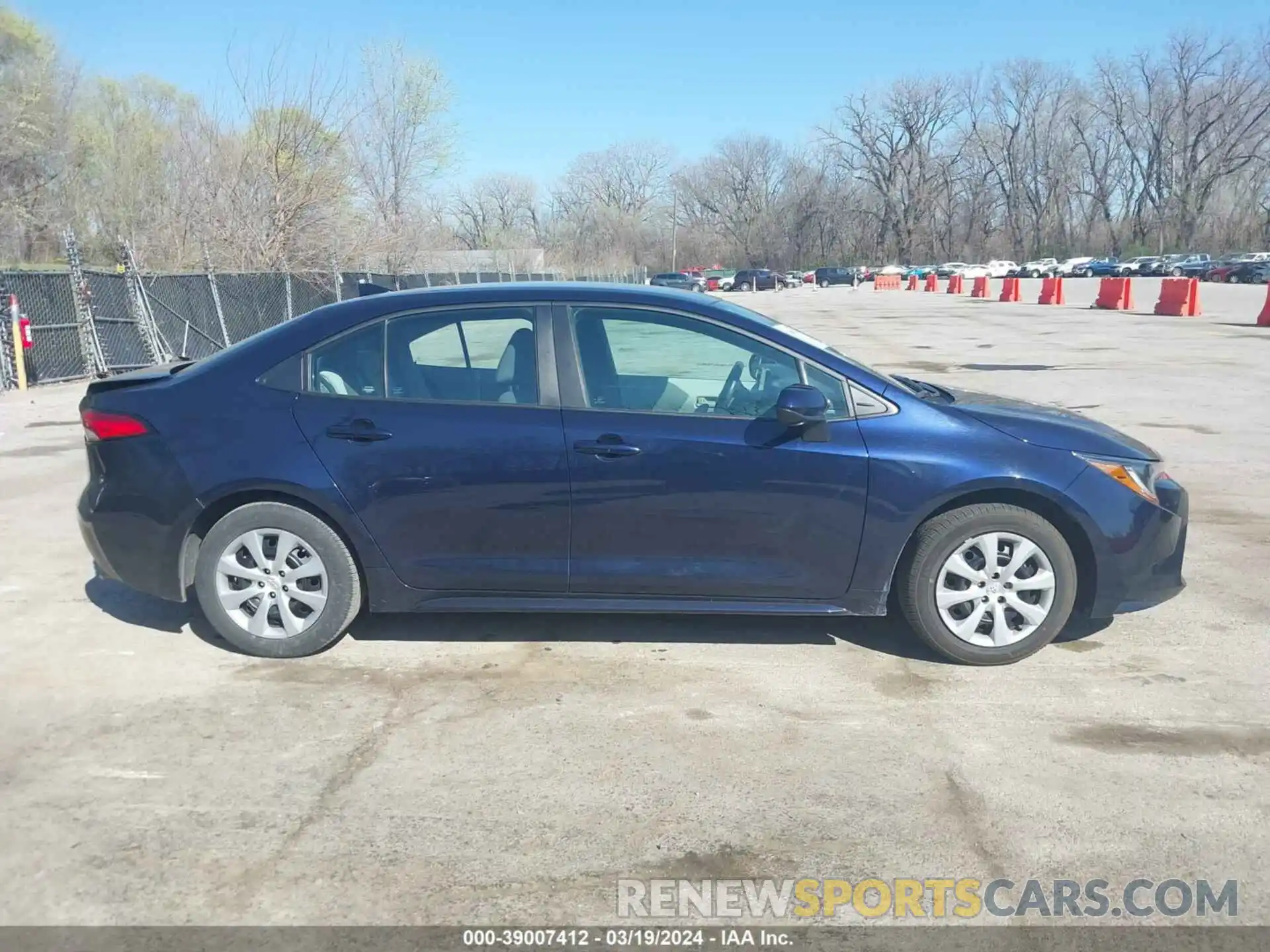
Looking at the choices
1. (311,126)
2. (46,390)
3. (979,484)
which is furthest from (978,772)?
(311,126)

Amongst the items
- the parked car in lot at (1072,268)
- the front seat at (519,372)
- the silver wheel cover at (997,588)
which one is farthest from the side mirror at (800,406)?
the parked car in lot at (1072,268)

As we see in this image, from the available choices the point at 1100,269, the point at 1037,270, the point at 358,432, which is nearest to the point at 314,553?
the point at 358,432

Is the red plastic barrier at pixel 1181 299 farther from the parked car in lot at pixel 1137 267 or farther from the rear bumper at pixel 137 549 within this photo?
the parked car in lot at pixel 1137 267

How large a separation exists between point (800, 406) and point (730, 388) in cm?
38

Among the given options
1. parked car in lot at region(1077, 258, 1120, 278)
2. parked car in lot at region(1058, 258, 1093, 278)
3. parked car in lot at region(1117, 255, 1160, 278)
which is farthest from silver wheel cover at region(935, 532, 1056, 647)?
parked car in lot at region(1058, 258, 1093, 278)

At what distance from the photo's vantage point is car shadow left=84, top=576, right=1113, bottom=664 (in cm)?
497

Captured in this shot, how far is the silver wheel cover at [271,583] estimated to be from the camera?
465 cm

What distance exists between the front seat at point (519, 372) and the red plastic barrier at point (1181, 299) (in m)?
28.1

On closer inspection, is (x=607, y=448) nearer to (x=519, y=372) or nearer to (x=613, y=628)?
(x=519, y=372)

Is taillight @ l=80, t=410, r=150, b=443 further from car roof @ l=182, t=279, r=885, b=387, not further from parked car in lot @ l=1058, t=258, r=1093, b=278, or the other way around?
parked car in lot @ l=1058, t=258, r=1093, b=278

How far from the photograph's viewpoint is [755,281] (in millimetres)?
73250

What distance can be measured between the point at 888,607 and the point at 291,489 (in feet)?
9.84

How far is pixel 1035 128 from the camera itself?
99.8 metres

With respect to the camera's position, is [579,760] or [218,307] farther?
[218,307]
